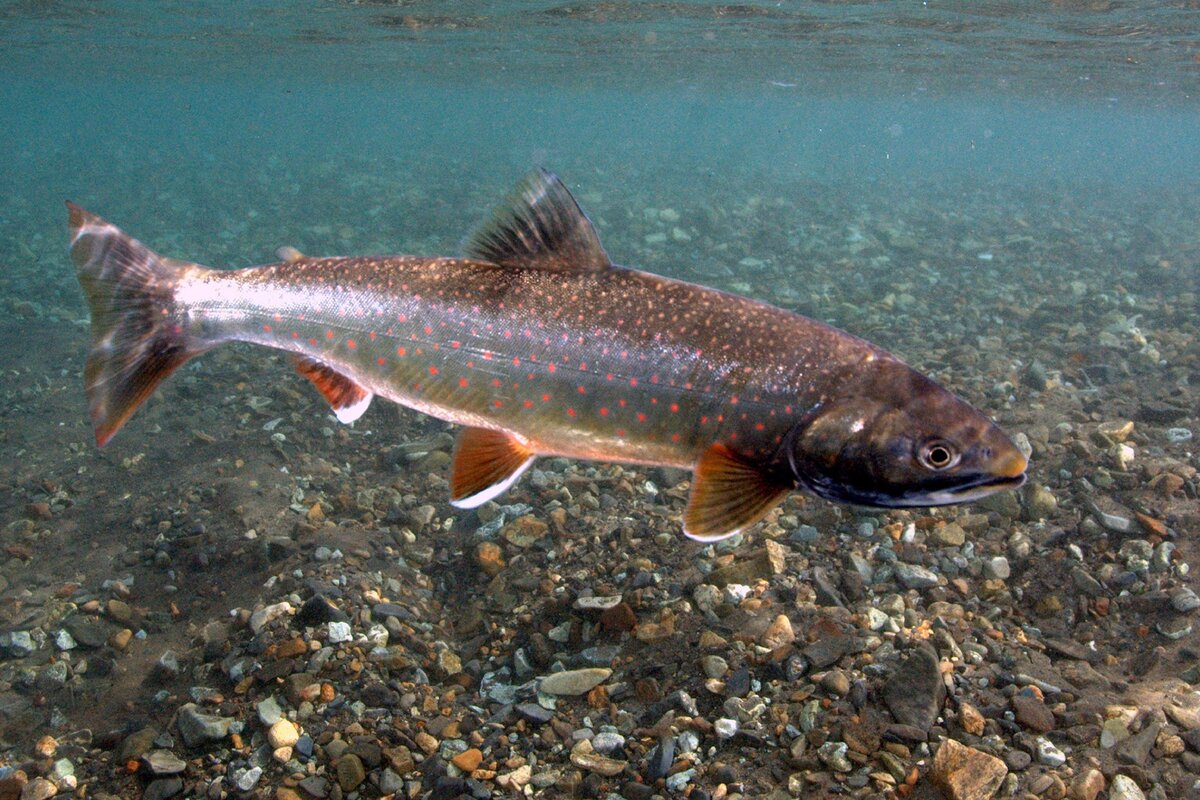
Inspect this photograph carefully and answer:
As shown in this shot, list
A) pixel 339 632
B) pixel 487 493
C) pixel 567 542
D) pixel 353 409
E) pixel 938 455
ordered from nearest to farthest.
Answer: pixel 938 455 < pixel 487 493 < pixel 353 409 < pixel 339 632 < pixel 567 542

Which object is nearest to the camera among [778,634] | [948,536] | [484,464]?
[484,464]

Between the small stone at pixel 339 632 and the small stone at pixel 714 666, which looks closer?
the small stone at pixel 714 666

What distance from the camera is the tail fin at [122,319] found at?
10.9 ft

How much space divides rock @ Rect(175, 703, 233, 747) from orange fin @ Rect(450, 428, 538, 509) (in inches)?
79.7

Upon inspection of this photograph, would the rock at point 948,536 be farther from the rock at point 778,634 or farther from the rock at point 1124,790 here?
the rock at point 1124,790

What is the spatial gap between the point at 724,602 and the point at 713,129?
7122 inches

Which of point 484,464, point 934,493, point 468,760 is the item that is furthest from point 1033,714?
point 484,464

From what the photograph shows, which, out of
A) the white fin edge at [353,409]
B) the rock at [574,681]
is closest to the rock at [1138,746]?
the rock at [574,681]

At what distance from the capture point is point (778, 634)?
4094 mm

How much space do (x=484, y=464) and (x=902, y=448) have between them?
1576mm

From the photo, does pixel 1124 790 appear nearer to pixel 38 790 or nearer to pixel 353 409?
pixel 353 409

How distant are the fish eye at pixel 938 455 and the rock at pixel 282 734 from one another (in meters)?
3.29

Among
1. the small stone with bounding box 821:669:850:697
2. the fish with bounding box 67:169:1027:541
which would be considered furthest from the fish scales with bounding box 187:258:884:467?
the small stone with bounding box 821:669:850:697

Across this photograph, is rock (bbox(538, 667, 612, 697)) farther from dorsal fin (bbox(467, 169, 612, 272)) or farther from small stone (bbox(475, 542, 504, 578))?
dorsal fin (bbox(467, 169, 612, 272))
